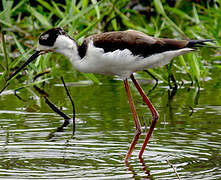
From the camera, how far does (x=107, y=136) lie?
6734 mm

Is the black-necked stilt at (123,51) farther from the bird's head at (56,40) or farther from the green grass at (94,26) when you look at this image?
the green grass at (94,26)

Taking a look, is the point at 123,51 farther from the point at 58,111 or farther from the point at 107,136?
the point at 58,111

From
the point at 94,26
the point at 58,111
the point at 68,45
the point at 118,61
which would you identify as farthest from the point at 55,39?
the point at 94,26

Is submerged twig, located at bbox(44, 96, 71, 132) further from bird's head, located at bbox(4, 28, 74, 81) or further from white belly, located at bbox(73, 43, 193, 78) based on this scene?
white belly, located at bbox(73, 43, 193, 78)

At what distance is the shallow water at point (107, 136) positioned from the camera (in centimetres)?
558

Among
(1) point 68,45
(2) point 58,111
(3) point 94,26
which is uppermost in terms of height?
(1) point 68,45

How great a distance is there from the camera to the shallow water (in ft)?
18.3

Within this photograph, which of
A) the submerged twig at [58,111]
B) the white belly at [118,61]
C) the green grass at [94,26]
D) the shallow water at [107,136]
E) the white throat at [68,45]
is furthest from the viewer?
the green grass at [94,26]

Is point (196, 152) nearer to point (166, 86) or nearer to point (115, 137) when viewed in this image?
point (115, 137)

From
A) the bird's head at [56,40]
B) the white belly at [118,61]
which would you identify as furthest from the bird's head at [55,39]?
the white belly at [118,61]

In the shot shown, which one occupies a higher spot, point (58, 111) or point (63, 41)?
point (63, 41)

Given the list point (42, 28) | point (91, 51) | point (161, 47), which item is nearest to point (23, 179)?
point (91, 51)

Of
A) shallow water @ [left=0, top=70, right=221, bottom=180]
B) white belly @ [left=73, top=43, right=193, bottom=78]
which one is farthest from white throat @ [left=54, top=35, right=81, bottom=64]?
shallow water @ [left=0, top=70, right=221, bottom=180]

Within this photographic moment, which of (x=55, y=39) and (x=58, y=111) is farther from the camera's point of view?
(x=58, y=111)
